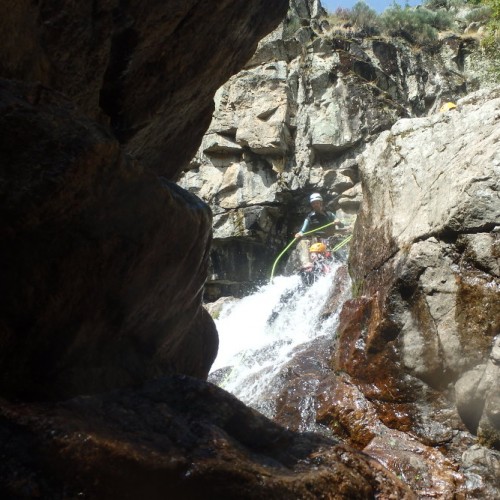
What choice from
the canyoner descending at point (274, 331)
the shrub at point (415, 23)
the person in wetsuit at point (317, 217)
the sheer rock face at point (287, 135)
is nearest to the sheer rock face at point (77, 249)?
the canyoner descending at point (274, 331)

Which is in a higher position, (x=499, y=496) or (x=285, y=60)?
(x=285, y=60)

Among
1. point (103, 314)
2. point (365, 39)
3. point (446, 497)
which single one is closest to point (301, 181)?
point (365, 39)

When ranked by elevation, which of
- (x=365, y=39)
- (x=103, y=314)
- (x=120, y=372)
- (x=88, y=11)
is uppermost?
(x=365, y=39)

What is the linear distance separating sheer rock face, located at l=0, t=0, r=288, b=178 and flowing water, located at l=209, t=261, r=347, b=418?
4.28 m

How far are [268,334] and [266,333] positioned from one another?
162 millimetres

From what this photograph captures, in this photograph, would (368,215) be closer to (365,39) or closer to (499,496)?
(499,496)

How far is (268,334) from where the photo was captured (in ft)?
46.5

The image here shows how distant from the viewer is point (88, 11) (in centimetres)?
457

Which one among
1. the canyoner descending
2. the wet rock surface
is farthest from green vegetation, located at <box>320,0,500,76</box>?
the wet rock surface

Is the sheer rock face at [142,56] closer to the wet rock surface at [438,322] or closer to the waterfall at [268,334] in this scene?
the wet rock surface at [438,322]

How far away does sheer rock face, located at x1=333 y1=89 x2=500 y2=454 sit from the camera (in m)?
6.83

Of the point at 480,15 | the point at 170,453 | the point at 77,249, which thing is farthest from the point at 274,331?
the point at 480,15

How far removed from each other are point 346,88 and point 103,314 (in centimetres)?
2151

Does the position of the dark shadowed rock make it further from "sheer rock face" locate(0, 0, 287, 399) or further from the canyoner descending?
the canyoner descending
